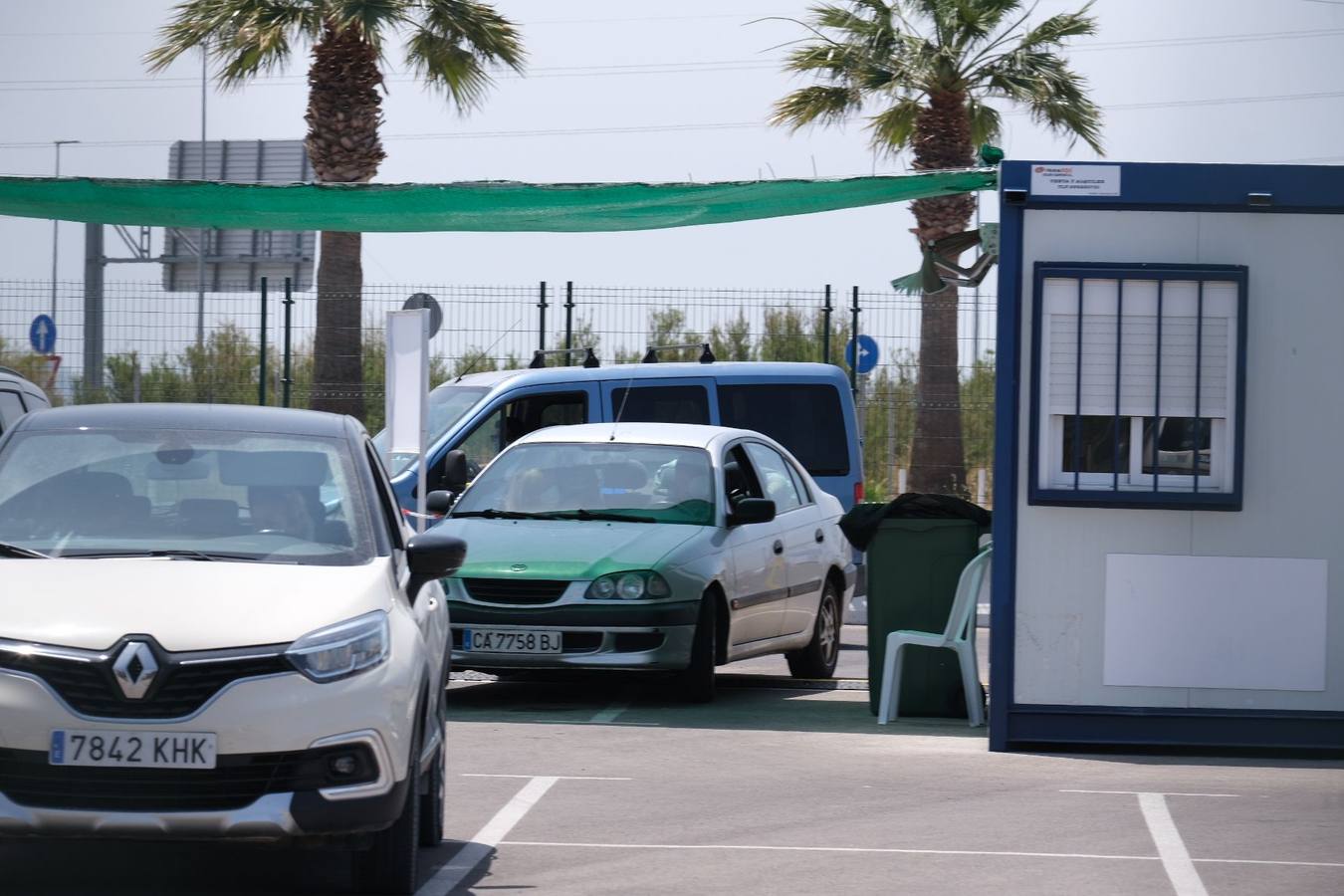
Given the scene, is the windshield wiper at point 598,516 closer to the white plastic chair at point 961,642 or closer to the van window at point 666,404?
the white plastic chair at point 961,642

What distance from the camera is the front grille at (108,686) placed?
19.0 feet

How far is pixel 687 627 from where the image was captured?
37.0 ft

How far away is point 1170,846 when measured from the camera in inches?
296

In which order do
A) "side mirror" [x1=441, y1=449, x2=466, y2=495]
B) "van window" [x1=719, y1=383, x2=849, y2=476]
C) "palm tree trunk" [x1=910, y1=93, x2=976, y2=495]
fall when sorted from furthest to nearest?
1. "palm tree trunk" [x1=910, y1=93, x2=976, y2=495]
2. "van window" [x1=719, y1=383, x2=849, y2=476]
3. "side mirror" [x1=441, y1=449, x2=466, y2=495]

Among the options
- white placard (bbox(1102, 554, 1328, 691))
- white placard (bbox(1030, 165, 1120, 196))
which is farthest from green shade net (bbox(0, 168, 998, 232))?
white placard (bbox(1102, 554, 1328, 691))

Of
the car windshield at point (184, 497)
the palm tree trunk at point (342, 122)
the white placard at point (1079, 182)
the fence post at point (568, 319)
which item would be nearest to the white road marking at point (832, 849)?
the car windshield at point (184, 497)

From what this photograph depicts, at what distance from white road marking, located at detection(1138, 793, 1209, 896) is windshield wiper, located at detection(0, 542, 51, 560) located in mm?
3726

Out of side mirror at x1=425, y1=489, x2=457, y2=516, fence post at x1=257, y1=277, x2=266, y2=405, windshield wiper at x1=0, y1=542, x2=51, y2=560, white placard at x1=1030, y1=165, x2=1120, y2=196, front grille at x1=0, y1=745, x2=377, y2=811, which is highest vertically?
white placard at x1=1030, y1=165, x2=1120, y2=196

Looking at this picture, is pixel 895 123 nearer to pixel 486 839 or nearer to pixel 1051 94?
pixel 1051 94

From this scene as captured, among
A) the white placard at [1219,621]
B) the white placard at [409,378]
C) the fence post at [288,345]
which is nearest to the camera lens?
the white placard at [1219,621]

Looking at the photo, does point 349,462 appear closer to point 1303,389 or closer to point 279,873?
point 279,873

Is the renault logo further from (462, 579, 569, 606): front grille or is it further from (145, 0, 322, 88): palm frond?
(145, 0, 322, 88): palm frond

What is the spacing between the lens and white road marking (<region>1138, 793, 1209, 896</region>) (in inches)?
269

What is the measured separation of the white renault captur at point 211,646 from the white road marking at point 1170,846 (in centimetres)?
249
